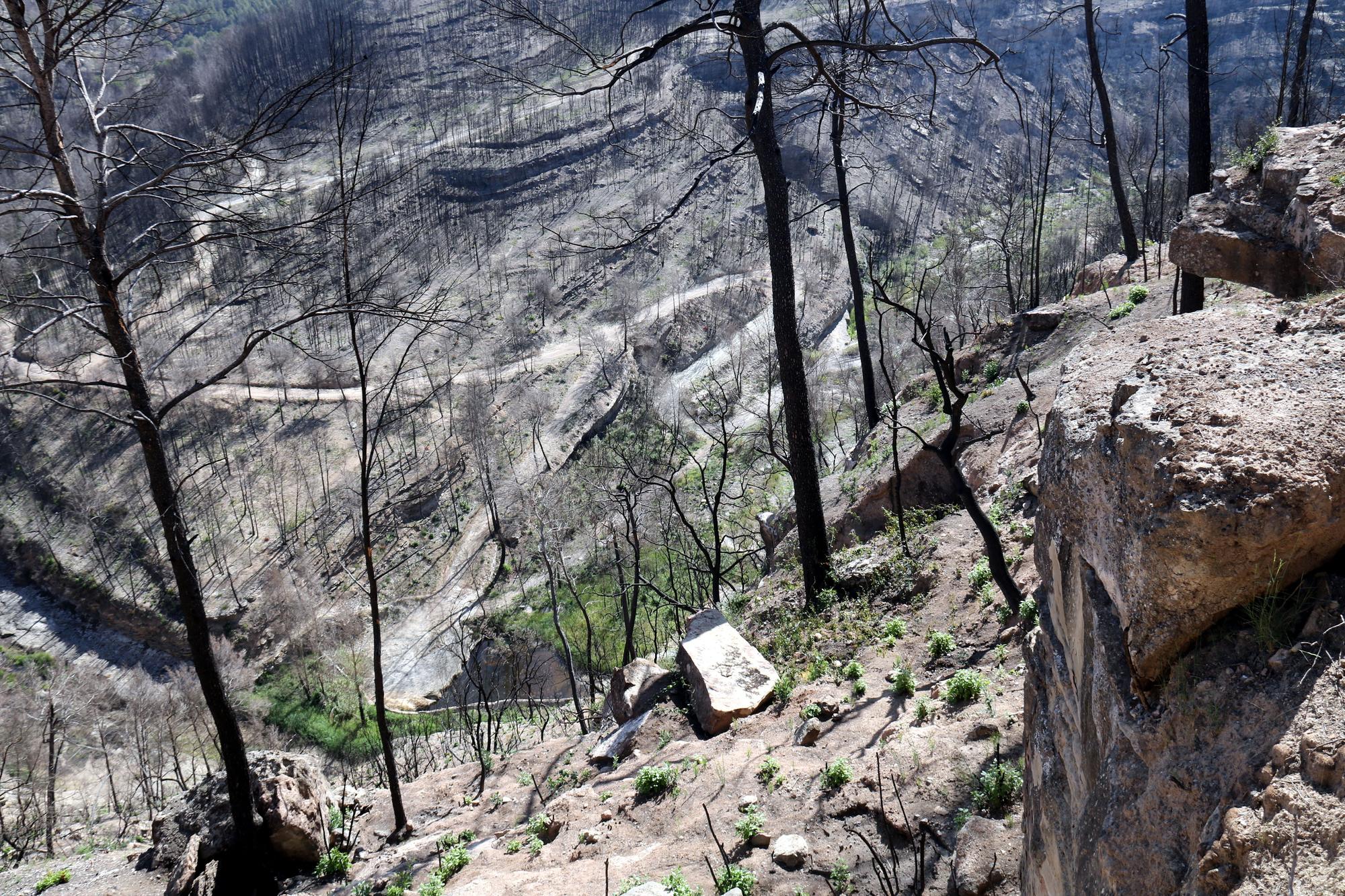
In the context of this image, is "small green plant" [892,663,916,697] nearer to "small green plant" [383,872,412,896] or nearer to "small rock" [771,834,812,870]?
"small rock" [771,834,812,870]

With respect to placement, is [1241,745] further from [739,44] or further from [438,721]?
[438,721]

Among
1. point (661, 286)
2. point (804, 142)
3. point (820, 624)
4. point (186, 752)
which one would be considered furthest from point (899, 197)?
point (820, 624)

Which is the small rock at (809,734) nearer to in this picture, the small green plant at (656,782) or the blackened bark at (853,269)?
the small green plant at (656,782)

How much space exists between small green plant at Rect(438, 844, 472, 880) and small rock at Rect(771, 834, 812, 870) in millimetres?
3571

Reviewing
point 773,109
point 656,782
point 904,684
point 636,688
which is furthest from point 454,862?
point 773,109

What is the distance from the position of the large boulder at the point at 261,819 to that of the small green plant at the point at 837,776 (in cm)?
606

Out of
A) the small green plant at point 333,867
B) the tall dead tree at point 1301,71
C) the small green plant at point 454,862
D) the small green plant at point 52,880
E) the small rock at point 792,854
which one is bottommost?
the small green plant at point 52,880

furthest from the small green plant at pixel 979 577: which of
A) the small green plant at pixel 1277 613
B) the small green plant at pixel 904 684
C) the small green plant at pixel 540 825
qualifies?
the small green plant at pixel 1277 613

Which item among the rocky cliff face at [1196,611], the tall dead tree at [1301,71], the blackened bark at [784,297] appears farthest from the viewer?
the tall dead tree at [1301,71]

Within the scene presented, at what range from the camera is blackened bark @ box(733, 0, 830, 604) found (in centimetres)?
896

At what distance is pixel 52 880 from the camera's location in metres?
9.28

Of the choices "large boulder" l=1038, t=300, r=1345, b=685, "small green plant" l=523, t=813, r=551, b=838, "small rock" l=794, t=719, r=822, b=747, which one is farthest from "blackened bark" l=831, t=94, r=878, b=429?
"large boulder" l=1038, t=300, r=1345, b=685

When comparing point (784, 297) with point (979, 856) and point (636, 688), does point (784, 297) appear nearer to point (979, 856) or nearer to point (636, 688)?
point (636, 688)

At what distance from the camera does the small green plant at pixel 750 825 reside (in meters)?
5.70
